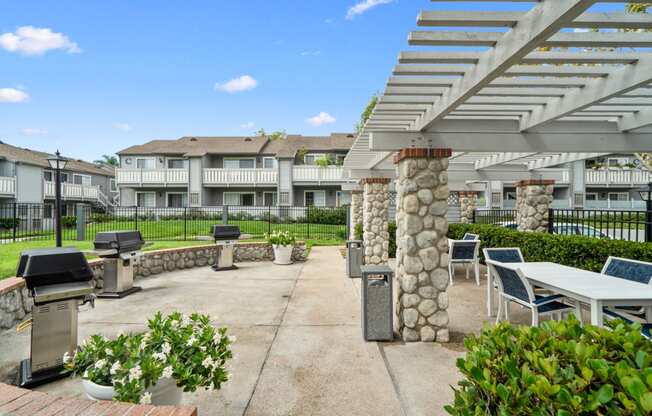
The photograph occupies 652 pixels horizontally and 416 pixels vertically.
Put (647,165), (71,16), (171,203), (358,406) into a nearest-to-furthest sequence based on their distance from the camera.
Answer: (358,406), (647,165), (71,16), (171,203)

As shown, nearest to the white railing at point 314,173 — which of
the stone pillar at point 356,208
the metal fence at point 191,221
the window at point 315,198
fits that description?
the window at point 315,198

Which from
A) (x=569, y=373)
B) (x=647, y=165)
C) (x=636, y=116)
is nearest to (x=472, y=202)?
(x=647, y=165)

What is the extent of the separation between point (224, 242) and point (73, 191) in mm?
20824

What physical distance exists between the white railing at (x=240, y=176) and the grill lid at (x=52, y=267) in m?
20.4

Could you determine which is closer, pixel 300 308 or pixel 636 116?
pixel 636 116

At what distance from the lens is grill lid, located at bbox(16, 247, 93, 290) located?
3.26m

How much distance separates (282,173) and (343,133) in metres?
8.54

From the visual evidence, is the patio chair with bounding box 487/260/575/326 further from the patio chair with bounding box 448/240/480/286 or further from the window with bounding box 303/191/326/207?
the window with bounding box 303/191/326/207

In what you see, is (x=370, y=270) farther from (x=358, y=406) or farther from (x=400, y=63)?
(x=400, y=63)

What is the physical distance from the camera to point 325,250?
1398cm

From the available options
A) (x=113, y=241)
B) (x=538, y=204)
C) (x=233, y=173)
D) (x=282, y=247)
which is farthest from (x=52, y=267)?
(x=233, y=173)

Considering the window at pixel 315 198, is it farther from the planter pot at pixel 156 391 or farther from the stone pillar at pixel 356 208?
the planter pot at pixel 156 391

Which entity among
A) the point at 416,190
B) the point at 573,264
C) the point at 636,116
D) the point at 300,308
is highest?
the point at 636,116

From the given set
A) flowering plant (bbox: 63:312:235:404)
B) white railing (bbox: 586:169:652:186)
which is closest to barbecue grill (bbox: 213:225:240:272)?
flowering plant (bbox: 63:312:235:404)
